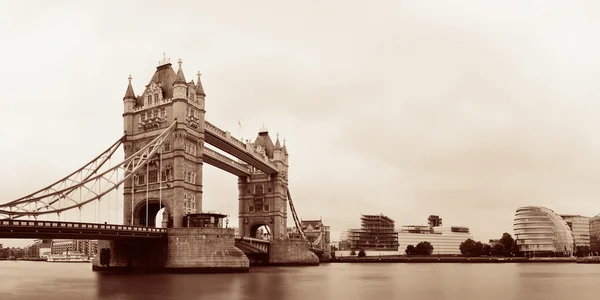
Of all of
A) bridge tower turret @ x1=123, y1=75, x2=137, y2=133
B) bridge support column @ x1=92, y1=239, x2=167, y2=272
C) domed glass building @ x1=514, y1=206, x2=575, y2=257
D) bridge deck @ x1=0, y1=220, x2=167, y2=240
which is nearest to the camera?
bridge deck @ x1=0, y1=220, x2=167, y2=240

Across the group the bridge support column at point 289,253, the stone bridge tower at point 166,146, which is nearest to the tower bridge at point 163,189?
the stone bridge tower at point 166,146

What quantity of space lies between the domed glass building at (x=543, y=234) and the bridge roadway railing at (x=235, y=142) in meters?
90.1

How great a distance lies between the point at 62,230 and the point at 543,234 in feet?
460

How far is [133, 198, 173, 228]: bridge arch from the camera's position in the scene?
64.1 m

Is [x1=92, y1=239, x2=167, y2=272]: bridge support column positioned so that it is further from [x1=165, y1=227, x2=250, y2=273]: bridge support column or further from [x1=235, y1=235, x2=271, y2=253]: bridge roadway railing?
[x1=235, y1=235, x2=271, y2=253]: bridge roadway railing

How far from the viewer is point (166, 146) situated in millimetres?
65188

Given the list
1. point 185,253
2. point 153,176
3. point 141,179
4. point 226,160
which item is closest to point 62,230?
point 185,253

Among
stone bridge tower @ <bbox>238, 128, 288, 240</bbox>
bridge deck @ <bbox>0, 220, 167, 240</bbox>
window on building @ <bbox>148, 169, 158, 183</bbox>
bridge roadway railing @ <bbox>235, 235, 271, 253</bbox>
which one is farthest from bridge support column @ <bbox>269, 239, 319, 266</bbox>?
bridge deck @ <bbox>0, 220, 167, 240</bbox>

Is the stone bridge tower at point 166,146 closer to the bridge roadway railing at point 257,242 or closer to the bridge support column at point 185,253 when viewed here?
the bridge support column at point 185,253

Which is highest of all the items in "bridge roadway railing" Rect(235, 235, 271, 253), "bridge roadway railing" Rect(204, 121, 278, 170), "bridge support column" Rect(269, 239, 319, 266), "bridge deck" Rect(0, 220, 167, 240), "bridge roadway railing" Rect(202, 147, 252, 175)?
"bridge roadway railing" Rect(204, 121, 278, 170)

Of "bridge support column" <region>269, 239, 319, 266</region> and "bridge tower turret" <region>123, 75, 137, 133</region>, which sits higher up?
"bridge tower turret" <region>123, 75, 137, 133</region>

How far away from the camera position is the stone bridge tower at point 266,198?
10183 cm

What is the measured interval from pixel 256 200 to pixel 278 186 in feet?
15.5

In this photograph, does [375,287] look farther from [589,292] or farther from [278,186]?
[278,186]
